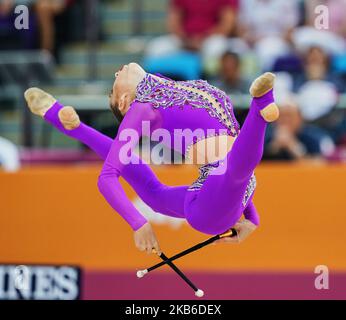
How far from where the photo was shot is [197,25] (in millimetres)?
8305

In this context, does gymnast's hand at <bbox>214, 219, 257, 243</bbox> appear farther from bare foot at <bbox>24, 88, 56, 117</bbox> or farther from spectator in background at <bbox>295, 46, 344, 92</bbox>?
spectator in background at <bbox>295, 46, 344, 92</bbox>

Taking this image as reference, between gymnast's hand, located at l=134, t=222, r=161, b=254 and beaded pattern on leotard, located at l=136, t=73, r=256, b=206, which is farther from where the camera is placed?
beaded pattern on leotard, located at l=136, t=73, r=256, b=206

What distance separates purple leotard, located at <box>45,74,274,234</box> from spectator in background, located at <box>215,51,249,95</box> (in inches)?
108

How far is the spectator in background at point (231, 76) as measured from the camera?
24.2ft

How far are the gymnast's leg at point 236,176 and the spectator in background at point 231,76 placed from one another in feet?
9.76

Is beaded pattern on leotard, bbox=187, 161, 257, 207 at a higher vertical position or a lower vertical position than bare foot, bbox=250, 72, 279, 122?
lower

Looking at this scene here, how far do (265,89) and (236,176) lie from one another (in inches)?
17.1

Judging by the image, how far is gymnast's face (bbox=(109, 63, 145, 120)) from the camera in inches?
177

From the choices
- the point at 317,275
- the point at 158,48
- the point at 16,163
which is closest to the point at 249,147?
the point at 317,275

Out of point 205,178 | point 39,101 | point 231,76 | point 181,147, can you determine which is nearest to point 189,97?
point 181,147

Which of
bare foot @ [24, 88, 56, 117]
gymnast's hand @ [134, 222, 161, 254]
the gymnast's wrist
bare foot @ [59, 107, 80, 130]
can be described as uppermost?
bare foot @ [24, 88, 56, 117]

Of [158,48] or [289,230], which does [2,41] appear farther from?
[289,230]

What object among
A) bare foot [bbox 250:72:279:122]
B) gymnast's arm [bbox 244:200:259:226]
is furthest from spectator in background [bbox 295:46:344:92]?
bare foot [bbox 250:72:279:122]
